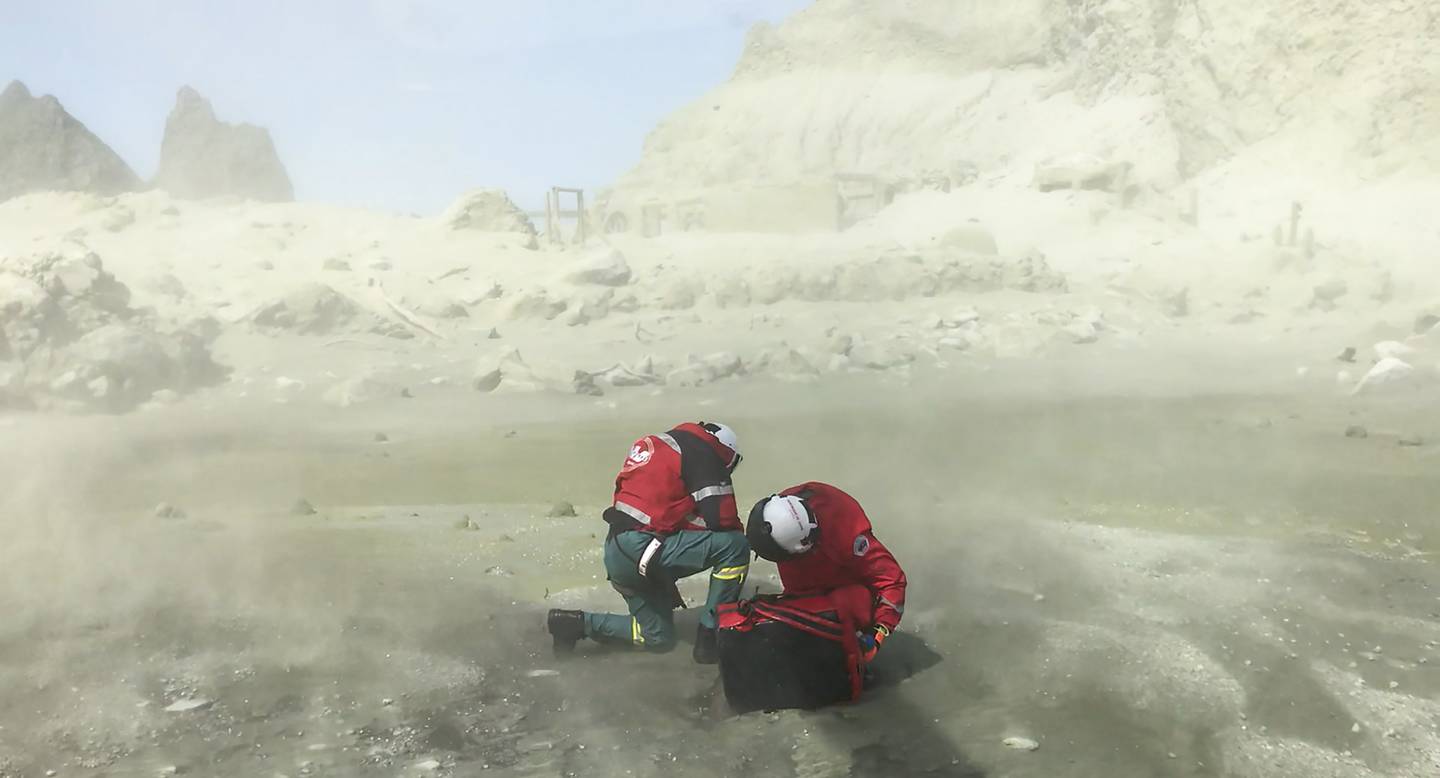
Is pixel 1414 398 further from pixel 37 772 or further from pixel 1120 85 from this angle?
pixel 1120 85

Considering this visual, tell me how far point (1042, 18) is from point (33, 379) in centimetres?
4565

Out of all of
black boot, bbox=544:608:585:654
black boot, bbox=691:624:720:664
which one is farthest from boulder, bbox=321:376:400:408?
black boot, bbox=691:624:720:664

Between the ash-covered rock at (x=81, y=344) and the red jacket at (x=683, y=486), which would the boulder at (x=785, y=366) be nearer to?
the ash-covered rock at (x=81, y=344)

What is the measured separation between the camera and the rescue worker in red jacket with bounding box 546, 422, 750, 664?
4480mm

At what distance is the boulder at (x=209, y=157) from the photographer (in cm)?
3575

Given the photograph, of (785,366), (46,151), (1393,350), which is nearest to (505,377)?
(785,366)

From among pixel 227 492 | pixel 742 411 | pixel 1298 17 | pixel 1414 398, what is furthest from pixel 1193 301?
pixel 227 492

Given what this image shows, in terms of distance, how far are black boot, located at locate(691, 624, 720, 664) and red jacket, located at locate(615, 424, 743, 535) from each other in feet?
1.39

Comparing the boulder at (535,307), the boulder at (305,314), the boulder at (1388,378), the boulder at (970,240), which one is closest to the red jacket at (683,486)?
the boulder at (1388,378)

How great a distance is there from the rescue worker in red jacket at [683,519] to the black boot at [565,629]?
269 mm

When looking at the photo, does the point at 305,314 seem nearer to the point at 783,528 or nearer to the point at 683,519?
the point at 683,519

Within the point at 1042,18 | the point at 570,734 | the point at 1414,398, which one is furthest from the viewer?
the point at 1042,18

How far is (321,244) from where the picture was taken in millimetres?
22828

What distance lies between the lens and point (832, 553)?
4148mm
